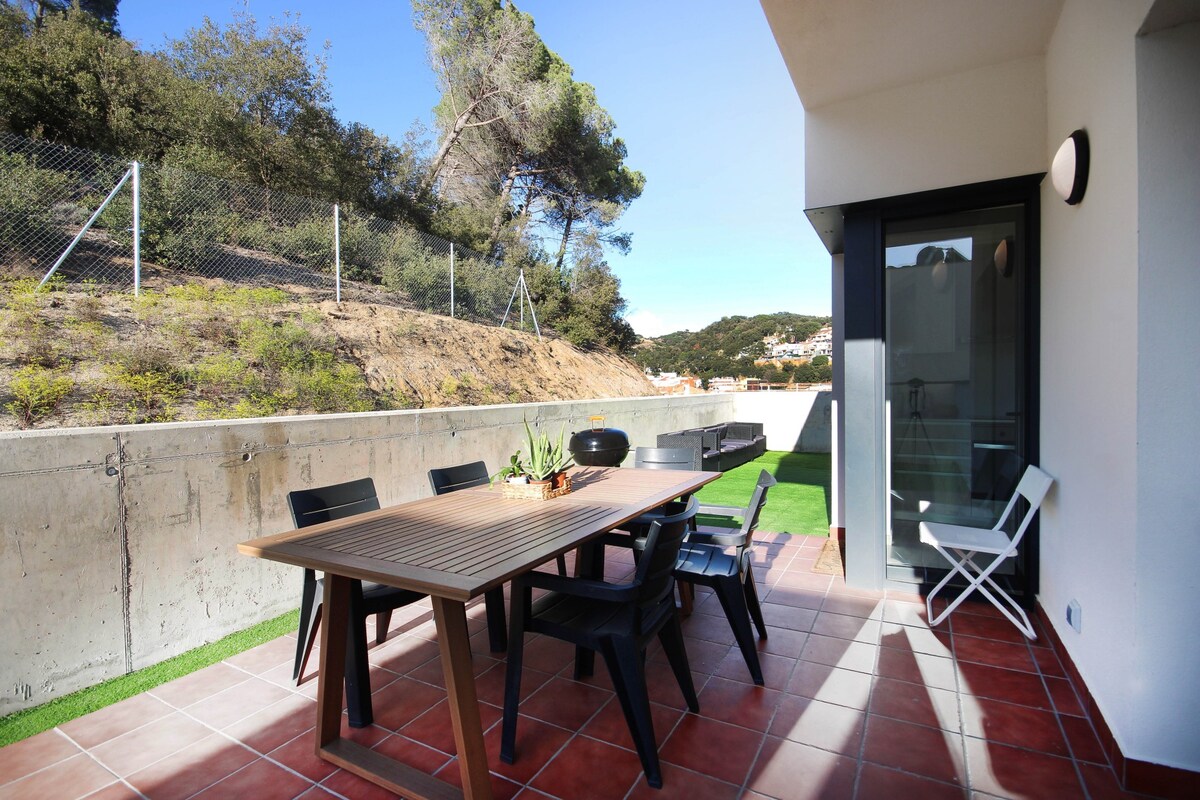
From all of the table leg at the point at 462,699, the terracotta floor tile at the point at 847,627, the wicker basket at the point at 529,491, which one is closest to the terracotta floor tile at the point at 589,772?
the table leg at the point at 462,699

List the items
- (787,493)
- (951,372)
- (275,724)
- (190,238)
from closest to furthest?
(275,724) → (951,372) → (190,238) → (787,493)

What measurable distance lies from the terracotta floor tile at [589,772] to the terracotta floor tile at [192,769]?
118cm

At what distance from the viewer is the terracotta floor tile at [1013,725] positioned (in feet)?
6.92

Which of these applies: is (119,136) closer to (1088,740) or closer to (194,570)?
(194,570)

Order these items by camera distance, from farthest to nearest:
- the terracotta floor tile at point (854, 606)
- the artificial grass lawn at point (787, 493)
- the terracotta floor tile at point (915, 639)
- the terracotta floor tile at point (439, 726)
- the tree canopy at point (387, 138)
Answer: the tree canopy at point (387, 138)
the artificial grass lawn at point (787, 493)
the terracotta floor tile at point (854, 606)
the terracotta floor tile at point (915, 639)
the terracotta floor tile at point (439, 726)

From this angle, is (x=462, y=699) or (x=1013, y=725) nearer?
(x=462, y=699)

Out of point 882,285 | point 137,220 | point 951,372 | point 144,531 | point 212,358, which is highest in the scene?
point 137,220

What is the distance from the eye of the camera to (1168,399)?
1815 mm

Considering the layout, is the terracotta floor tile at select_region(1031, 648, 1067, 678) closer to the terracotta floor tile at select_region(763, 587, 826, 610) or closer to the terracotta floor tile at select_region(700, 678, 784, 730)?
the terracotta floor tile at select_region(763, 587, 826, 610)

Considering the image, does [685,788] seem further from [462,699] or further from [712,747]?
[462,699]

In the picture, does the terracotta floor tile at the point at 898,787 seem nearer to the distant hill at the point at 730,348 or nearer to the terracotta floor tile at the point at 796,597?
the terracotta floor tile at the point at 796,597

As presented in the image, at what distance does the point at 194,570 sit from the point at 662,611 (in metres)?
2.58

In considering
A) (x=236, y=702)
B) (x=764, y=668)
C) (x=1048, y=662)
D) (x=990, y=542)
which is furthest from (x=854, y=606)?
(x=236, y=702)

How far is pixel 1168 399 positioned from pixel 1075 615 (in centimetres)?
126
